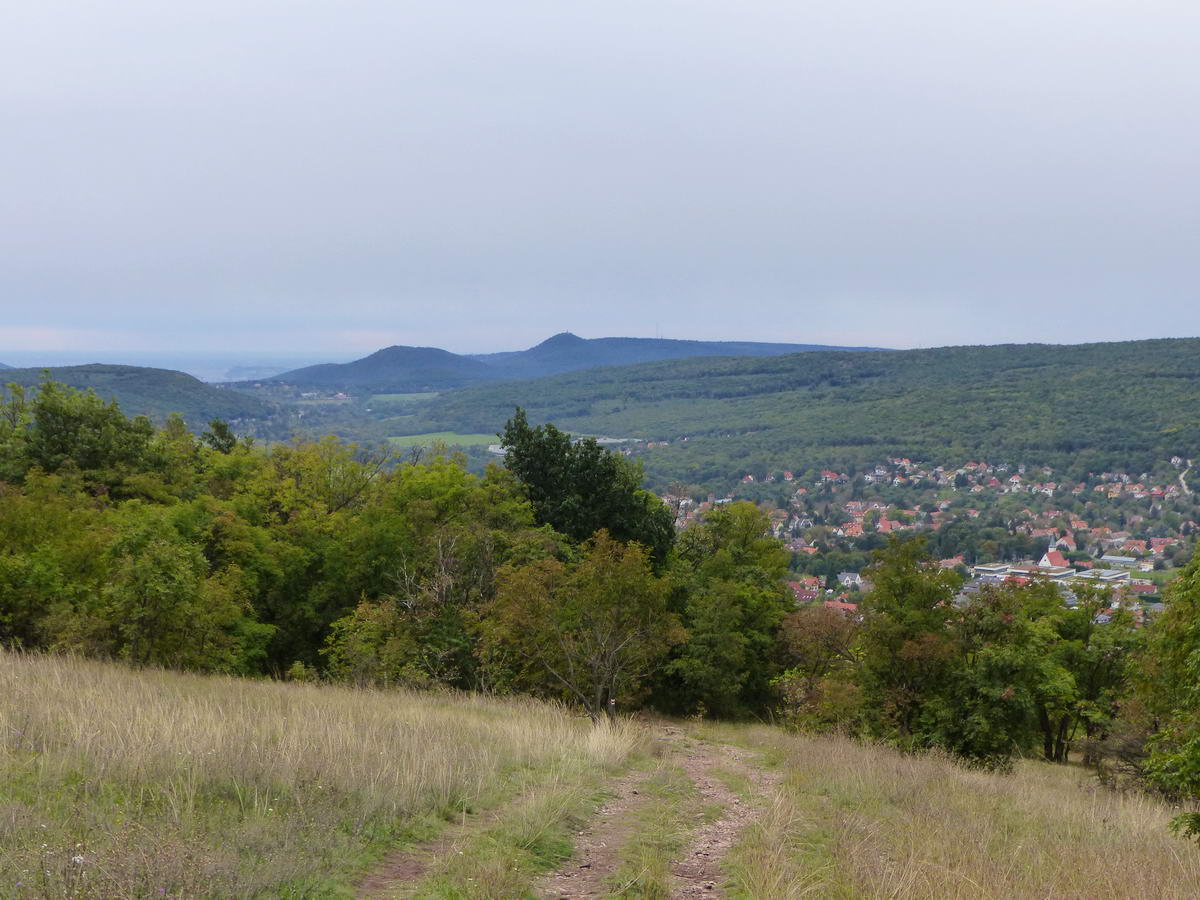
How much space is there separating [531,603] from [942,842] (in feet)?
36.3

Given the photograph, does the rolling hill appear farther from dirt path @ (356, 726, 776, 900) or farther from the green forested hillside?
dirt path @ (356, 726, 776, 900)

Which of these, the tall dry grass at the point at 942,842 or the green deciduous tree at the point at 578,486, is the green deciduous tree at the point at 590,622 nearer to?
the tall dry grass at the point at 942,842

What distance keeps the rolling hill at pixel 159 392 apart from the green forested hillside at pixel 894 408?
37351 mm

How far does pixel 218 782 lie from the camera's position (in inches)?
229

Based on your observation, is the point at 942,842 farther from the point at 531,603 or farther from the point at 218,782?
the point at 531,603

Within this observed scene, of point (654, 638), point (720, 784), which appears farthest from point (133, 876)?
point (654, 638)

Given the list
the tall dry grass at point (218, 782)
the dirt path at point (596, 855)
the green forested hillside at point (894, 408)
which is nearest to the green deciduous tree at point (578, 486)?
the tall dry grass at point (218, 782)

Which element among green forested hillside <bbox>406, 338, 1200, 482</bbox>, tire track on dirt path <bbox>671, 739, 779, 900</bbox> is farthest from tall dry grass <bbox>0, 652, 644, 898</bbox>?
green forested hillside <bbox>406, 338, 1200, 482</bbox>

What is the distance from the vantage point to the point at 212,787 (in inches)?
226

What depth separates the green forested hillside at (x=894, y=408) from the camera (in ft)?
407

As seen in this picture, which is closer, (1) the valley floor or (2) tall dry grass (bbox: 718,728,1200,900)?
(1) the valley floor

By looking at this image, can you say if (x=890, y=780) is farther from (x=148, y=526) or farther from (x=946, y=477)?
(x=946, y=477)

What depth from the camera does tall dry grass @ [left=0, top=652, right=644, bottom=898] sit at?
4203 millimetres

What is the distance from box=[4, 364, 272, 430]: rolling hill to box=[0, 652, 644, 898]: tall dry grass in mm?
117331
